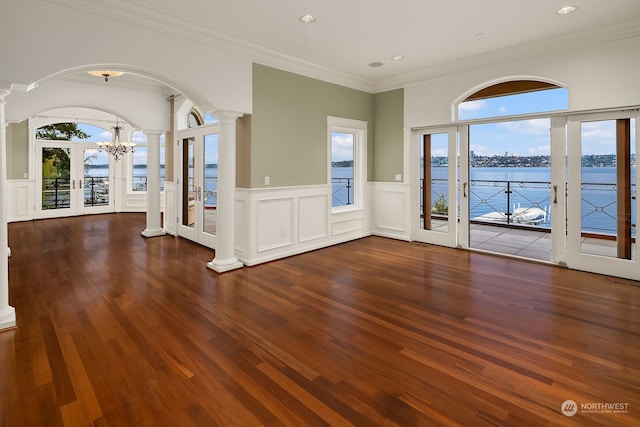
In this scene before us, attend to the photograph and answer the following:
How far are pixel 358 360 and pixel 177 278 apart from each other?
9.21 ft

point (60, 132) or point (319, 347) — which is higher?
point (60, 132)

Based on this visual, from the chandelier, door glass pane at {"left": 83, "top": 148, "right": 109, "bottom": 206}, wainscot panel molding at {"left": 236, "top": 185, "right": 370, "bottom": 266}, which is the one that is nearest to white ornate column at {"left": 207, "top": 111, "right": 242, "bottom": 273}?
wainscot panel molding at {"left": 236, "top": 185, "right": 370, "bottom": 266}

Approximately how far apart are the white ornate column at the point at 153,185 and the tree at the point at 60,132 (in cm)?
468

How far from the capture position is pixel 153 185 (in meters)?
7.06

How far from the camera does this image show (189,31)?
3.99 metres

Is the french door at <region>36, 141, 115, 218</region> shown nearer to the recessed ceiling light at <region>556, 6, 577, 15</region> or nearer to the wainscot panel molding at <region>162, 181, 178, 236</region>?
the wainscot panel molding at <region>162, 181, 178, 236</region>

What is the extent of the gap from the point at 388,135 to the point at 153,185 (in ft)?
15.8

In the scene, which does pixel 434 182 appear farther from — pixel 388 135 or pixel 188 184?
pixel 188 184

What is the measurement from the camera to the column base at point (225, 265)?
15.1 ft

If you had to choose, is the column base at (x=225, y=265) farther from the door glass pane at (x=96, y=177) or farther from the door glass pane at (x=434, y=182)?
the door glass pane at (x=96, y=177)

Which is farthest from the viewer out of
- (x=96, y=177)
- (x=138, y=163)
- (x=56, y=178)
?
(x=138, y=163)

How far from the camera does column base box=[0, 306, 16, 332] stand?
2.89m

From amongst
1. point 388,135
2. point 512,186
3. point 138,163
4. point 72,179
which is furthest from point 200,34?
point 72,179

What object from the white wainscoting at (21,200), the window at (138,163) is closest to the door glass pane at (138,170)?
the window at (138,163)
